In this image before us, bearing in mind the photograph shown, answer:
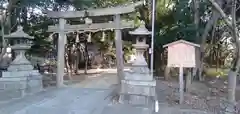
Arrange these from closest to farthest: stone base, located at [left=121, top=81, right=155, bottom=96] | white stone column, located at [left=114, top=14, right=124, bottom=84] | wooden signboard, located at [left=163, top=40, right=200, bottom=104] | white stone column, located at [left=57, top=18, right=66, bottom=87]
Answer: stone base, located at [left=121, top=81, right=155, bottom=96] < wooden signboard, located at [left=163, top=40, right=200, bottom=104] < white stone column, located at [left=114, top=14, right=124, bottom=84] < white stone column, located at [left=57, top=18, right=66, bottom=87]

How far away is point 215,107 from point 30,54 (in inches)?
416

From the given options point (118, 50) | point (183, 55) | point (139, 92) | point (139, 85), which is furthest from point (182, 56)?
point (118, 50)

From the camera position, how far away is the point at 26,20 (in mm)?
13133

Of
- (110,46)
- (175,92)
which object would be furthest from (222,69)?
(175,92)

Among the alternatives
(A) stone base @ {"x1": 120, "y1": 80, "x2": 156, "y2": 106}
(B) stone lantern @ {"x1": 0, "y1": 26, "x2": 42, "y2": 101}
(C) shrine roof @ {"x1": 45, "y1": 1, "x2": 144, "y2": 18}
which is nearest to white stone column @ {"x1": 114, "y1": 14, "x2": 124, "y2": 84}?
(C) shrine roof @ {"x1": 45, "y1": 1, "x2": 144, "y2": 18}

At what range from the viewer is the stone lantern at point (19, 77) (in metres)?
8.20

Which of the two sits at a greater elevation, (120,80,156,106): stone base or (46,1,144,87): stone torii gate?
(46,1,144,87): stone torii gate

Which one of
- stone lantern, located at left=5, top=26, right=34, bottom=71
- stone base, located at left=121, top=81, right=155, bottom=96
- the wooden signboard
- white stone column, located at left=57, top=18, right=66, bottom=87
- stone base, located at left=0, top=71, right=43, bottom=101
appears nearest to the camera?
stone base, located at left=121, top=81, right=155, bottom=96

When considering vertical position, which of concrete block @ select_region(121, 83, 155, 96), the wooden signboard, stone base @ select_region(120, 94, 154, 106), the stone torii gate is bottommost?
stone base @ select_region(120, 94, 154, 106)

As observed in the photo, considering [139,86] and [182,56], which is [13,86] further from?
[182,56]

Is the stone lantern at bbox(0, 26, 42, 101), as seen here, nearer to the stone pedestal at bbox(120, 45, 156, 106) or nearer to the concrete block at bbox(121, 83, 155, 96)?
the stone pedestal at bbox(120, 45, 156, 106)

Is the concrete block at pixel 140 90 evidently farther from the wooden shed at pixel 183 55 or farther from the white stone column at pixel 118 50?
the white stone column at pixel 118 50

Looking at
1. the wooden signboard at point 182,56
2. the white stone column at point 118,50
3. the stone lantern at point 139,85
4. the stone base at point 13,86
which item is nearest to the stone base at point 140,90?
the stone lantern at point 139,85

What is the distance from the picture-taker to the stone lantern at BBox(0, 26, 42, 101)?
820cm
